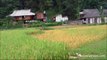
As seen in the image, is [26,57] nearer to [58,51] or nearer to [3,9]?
[58,51]

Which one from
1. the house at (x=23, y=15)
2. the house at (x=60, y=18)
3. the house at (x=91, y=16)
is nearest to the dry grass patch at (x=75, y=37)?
the house at (x=60, y=18)

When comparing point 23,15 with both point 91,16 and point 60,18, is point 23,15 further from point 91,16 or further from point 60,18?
point 91,16

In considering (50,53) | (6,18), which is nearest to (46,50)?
(50,53)

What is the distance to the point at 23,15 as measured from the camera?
5378 centimetres

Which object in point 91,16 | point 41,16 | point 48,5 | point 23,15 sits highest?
point 48,5

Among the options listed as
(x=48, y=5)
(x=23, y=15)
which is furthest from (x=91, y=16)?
(x=23, y=15)

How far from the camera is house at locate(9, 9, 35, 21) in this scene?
2083 inches

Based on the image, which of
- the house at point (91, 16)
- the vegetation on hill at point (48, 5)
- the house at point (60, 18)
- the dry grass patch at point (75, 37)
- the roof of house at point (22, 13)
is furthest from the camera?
the house at point (91, 16)

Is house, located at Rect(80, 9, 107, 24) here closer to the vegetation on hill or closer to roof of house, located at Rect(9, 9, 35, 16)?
the vegetation on hill

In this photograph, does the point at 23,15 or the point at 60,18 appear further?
the point at 23,15

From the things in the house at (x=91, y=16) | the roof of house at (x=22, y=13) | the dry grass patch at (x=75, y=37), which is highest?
the dry grass patch at (x=75, y=37)

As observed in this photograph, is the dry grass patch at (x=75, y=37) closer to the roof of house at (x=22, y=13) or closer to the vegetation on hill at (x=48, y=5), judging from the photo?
the vegetation on hill at (x=48, y=5)

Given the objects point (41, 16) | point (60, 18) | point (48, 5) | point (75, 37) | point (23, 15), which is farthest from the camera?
point (23, 15)

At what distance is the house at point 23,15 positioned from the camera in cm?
5291
